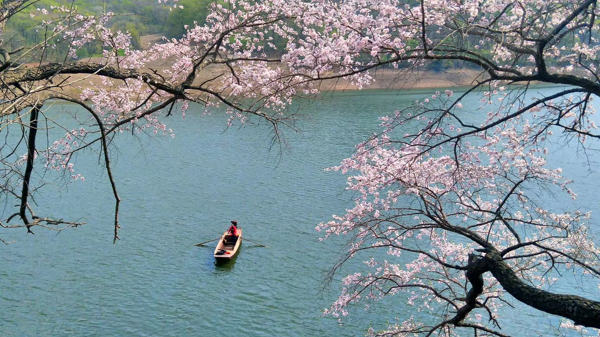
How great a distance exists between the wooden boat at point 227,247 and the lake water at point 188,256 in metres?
0.27

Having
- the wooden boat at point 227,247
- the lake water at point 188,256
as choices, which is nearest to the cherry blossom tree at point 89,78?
the lake water at point 188,256

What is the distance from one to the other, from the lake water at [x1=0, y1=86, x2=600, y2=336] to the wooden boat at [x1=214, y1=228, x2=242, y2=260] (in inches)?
10.8

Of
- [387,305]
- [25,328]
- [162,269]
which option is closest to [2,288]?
[25,328]

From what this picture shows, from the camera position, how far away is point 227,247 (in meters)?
15.0

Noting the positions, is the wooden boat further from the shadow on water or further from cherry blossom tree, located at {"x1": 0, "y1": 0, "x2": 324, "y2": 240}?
cherry blossom tree, located at {"x1": 0, "y1": 0, "x2": 324, "y2": 240}

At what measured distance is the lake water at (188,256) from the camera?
1169 centimetres

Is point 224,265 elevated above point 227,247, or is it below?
below

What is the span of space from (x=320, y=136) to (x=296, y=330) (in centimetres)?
1621

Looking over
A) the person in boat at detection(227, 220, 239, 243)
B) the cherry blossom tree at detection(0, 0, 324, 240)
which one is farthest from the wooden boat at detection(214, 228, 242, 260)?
the cherry blossom tree at detection(0, 0, 324, 240)

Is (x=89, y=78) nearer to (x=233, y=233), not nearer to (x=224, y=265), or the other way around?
(x=224, y=265)

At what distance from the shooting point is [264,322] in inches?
460

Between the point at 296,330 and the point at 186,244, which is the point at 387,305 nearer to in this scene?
the point at 296,330

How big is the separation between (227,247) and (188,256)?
1.04 metres

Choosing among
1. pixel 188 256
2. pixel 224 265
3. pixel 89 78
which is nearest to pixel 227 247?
pixel 224 265
